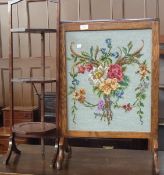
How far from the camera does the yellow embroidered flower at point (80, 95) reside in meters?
2.13

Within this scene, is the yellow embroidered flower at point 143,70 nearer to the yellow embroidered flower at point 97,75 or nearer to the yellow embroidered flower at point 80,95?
the yellow embroidered flower at point 97,75

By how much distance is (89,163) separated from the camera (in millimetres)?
2168

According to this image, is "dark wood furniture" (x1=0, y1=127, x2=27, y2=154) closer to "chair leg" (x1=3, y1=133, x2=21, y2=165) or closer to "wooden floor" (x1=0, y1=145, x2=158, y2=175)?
"wooden floor" (x1=0, y1=145, x2=158, y2=175)

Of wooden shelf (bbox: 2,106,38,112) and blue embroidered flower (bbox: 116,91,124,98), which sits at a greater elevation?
blue embroidered flower (bbox: 116,91,124,98)

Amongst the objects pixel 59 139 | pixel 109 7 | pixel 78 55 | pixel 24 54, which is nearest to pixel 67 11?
pixel 109 7

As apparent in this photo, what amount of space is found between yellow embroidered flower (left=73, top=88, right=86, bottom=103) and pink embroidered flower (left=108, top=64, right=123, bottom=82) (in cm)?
21

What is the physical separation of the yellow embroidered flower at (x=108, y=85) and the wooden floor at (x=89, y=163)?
460 mm

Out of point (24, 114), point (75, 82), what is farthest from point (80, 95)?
point (24, 114)

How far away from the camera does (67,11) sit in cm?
364

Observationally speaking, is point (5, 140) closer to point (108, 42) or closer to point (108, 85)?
point (108, 85)

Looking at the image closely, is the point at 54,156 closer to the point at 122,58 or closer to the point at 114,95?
the point at 114,95

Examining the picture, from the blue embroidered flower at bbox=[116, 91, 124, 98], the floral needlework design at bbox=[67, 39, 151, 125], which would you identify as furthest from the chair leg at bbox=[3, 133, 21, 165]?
the blue embroidered flower at bbox=[116, 91, 124, 98]

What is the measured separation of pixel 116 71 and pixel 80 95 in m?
0.27

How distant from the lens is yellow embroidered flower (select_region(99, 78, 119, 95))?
209 centimetres
